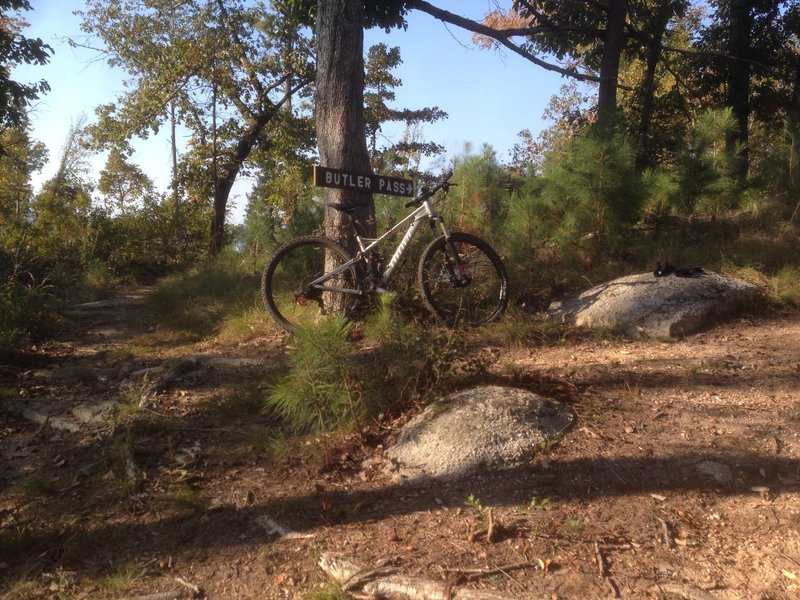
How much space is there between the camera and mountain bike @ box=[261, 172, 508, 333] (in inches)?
193

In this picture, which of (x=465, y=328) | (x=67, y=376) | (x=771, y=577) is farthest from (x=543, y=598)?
(x=67, y=376)

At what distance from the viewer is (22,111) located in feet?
31.5

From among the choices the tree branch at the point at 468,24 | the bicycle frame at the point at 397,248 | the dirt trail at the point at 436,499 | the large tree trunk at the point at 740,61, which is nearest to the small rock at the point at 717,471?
the dirt trail at the point at 436,499

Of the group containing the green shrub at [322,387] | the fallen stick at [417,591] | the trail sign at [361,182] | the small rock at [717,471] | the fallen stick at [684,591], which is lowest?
the fallen stick at [417,591]

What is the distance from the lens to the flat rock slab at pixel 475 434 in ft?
9.99

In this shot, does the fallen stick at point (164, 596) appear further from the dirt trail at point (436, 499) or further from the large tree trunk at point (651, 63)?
the large tree trunk at point (651, 63)

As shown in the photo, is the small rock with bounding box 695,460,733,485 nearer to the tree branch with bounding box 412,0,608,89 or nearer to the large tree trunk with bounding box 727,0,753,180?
the tree branch with bounding box 412,0,608,89

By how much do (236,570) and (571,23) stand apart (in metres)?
10.0

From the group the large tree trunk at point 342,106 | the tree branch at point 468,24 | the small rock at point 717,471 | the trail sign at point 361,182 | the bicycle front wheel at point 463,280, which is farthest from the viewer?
the tree branch at point 468,24

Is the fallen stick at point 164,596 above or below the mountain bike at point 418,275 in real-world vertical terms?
below

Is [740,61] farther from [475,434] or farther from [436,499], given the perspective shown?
[436,499]

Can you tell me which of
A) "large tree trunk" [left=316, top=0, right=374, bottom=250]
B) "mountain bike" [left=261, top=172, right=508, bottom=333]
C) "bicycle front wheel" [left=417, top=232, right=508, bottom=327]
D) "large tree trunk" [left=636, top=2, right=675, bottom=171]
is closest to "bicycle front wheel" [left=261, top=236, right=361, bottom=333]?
"mountain bike" [left=261, top=172, right=508, bottom=333]

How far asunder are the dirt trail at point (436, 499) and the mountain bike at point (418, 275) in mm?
997

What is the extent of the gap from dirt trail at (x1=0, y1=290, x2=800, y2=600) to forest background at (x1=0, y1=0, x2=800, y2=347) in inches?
79.5
